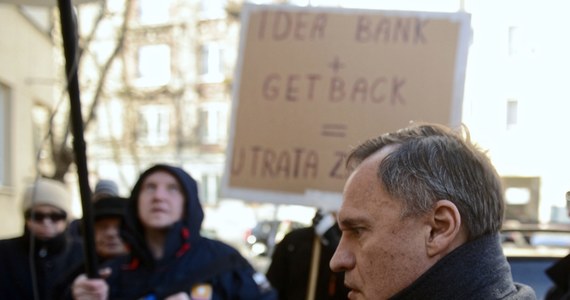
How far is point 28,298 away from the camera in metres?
4.74

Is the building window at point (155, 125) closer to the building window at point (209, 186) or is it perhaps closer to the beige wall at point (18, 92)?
the building window at point (209, 186)

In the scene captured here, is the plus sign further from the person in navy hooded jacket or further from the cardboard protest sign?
the person in navy hooded jacket

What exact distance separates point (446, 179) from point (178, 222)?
7.38 feet

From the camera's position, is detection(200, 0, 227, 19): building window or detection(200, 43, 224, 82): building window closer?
detection(200, 0, 227, 19): building window

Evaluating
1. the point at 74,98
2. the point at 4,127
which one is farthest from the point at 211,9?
the point at 74,98

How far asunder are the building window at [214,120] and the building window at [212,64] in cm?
126

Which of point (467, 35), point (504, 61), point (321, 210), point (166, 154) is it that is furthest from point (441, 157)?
point (166, 154)

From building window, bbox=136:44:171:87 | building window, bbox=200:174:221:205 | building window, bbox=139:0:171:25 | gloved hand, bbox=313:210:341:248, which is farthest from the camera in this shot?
building window, bbox=200:174:221:205

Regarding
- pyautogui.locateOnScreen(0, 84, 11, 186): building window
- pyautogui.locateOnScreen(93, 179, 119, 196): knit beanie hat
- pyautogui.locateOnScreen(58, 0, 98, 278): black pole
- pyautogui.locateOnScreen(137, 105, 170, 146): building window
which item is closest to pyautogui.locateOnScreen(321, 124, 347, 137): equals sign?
pyautogui.locateOnScreen(58, 0, 98, 278): black pole

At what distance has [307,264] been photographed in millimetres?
4984

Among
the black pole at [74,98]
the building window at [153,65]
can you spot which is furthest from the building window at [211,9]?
the black pole at [74,98]

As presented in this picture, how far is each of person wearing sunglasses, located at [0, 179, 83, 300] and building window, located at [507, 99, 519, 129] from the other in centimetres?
2892

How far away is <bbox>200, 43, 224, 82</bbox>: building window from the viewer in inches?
1658

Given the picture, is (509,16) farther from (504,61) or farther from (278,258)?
(278,258)
